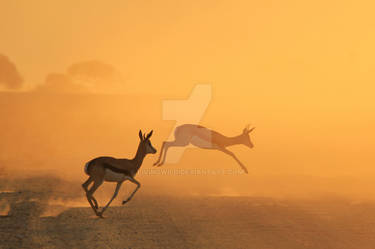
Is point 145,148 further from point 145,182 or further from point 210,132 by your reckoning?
point 145,182

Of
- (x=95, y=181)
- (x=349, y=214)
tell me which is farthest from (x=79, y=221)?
Result: (x=349, y=214)

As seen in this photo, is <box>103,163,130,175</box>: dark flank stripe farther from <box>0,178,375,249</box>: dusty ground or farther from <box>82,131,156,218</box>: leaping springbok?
→ <box>0,178,375,249</box>: dusty ground

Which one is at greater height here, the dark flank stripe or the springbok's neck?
the springbok's neck

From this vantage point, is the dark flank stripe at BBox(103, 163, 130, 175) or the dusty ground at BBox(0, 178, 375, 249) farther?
the dark flank stripe at BBox(103, 163, 130, 175)

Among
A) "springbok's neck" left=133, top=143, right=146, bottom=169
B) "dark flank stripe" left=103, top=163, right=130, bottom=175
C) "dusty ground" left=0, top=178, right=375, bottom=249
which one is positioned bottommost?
"dusty ground" left=0, top=178, right=375, bottom=249

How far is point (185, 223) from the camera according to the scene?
24312 mm

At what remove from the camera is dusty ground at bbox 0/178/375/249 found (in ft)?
68.7

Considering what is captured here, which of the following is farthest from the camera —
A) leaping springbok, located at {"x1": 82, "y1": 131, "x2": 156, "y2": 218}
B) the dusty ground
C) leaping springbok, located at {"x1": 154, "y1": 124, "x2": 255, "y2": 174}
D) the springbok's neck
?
leaping springbok, located at {"x1": 154, "y1": 124, "x2": 255, "y2": 174}

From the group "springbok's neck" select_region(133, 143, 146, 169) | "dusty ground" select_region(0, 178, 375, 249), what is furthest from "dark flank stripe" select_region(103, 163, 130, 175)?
"dusty ground" select_region(0, 178, 375, 249)

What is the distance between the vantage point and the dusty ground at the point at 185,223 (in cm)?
2095

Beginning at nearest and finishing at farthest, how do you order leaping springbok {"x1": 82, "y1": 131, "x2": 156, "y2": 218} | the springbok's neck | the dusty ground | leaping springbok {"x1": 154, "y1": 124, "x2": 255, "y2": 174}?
the dusty ground → leaping springbok {"x1": 82, "y1": 131, "x2": 156, "y2": 218} → the springbok's neck → leaping springbok {"x1": 154, "y1": 124, "x2": 255, "y2": 174}

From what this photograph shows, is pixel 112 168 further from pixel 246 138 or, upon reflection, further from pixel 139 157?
pixel 246 138

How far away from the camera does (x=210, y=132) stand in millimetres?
25297

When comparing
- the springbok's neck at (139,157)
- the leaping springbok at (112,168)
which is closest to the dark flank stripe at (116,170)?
the leaping springbok at (112,168)
